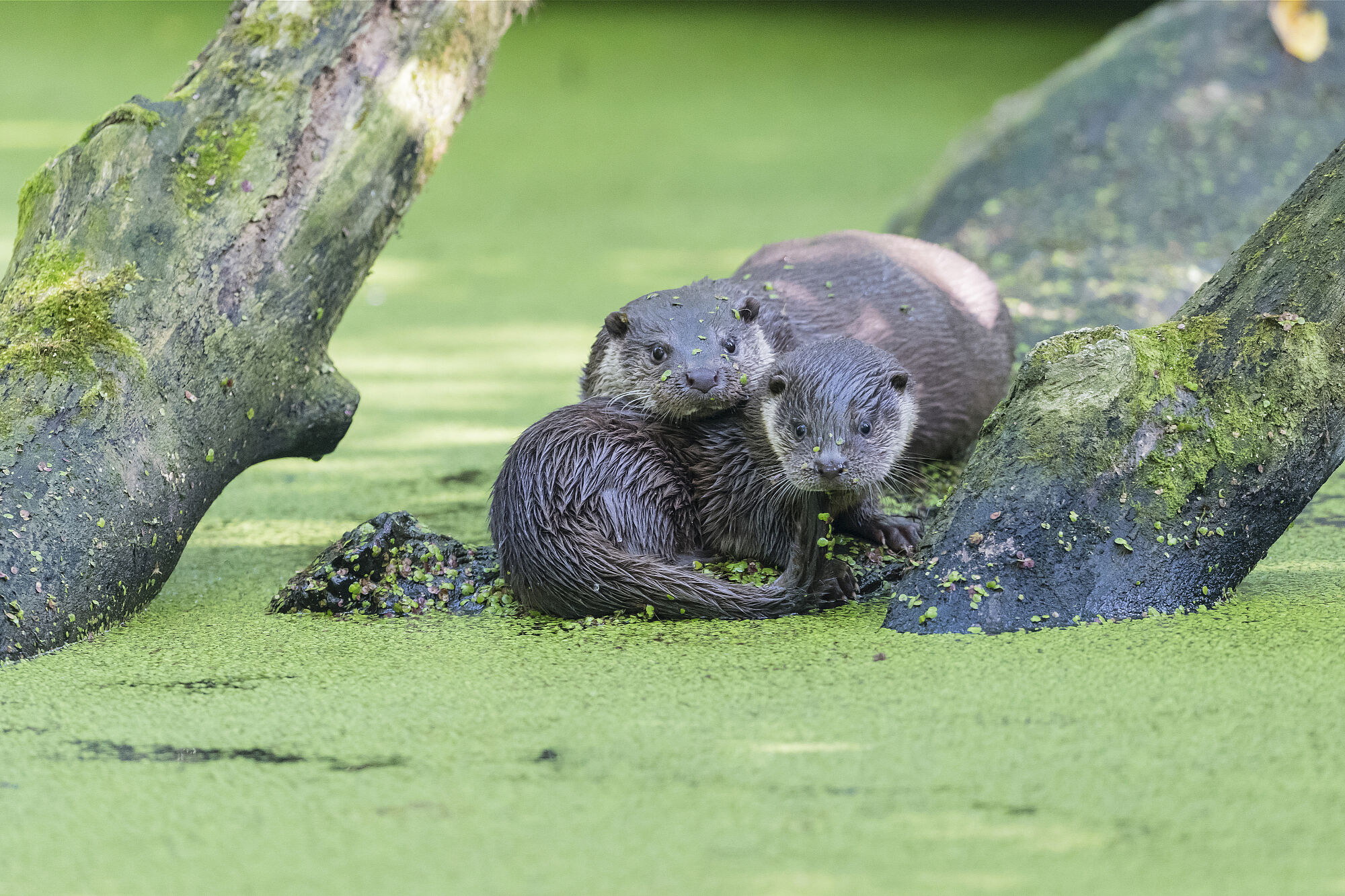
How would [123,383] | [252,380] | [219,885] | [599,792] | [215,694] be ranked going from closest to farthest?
[219,885] < [599,792] < [215,694] < [123,383] < [252,380]

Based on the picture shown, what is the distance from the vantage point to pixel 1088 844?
152 cm

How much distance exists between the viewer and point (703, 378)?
8.20 ft

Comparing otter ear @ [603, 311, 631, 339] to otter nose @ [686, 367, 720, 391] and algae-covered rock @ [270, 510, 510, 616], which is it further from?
algae-covered rock @ [270, 510, 510, 616]

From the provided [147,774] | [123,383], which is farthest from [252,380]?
[147,774]

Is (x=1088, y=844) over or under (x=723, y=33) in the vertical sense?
under

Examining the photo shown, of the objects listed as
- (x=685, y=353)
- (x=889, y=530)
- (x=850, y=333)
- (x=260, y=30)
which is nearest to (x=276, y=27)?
(x=260, y=30)

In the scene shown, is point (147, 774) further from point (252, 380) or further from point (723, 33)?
point (723, 33)

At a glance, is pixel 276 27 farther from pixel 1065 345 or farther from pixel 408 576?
pixel 1065 345

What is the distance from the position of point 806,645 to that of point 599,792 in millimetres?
570

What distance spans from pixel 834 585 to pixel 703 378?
1.47ft

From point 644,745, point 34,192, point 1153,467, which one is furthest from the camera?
point 34,192

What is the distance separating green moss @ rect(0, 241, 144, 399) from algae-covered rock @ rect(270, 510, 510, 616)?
48 cm

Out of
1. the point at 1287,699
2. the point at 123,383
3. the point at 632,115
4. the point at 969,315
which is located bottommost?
the point at 1287,699

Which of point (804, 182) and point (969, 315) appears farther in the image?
point (804, 182)
